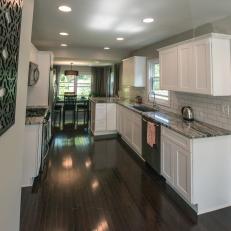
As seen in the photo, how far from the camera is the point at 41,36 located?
165 inches

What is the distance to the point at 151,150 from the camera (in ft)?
10.9


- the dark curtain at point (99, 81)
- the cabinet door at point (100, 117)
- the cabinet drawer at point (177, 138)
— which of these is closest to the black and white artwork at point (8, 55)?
the cabinet drawer at point (177, 138)

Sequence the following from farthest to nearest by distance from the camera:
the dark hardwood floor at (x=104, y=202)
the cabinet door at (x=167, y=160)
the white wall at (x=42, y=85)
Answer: the white wall at (x=42, y=85), the cabinet door at (x=167, y=160), the dark hardwood floor at (x=104, y=202)

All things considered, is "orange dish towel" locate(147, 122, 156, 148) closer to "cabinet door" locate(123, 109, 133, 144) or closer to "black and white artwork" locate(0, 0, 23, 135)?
"cabinet door" locate(123, 109, 133, 144)

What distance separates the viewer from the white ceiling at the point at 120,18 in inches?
95.8

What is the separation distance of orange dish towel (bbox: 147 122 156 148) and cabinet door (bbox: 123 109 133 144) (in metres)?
1.17

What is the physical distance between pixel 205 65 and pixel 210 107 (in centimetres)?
73

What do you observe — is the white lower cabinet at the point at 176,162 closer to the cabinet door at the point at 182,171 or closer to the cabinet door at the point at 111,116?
the cabinet door at the point at 182,171

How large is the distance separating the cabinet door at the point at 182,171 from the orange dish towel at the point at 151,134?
589mm

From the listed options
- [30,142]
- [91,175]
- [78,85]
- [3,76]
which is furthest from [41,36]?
[78,85]

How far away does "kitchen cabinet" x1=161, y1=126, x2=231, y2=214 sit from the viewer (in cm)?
226

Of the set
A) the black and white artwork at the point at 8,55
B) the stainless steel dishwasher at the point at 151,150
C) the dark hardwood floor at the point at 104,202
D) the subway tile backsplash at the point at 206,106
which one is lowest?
the dark hardwood floor at the point at 104,202

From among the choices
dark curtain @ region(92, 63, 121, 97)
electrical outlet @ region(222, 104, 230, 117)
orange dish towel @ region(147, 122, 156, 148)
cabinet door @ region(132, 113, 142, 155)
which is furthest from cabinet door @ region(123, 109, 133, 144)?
dark curtain @ region(92, 63, 121, 97)

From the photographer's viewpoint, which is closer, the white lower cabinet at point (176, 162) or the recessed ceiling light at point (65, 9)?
the white lower cabinet at point (176, 162)
